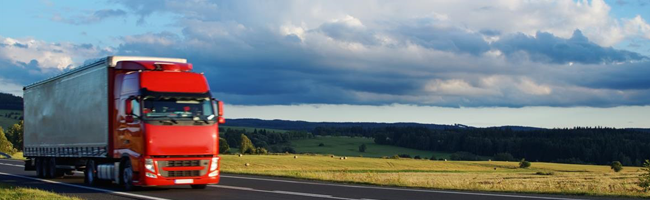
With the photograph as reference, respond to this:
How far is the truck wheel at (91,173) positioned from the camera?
951 inches

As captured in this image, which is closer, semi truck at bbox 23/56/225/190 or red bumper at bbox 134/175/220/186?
red bumper at bbox 134/175/220/186

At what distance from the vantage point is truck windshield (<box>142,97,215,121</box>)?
2052 cm

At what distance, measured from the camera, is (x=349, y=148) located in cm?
15612

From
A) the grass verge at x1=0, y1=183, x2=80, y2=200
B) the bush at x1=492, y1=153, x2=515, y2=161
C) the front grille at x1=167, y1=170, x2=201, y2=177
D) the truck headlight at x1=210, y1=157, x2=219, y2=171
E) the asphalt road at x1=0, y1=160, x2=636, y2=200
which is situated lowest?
the bush at x1=492, y1=153, x2=515, y2=161

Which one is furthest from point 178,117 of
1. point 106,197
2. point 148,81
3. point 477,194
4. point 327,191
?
point 477,194

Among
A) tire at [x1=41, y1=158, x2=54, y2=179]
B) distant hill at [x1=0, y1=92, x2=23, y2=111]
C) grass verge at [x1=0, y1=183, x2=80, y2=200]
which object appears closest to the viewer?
grass verge at [x1=0, y1=183, x2=80, y2=200]

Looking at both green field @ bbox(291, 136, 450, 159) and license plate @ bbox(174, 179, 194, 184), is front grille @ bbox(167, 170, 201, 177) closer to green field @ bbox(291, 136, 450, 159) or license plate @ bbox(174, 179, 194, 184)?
license plate @ bbox(174, 179, 194, 184)

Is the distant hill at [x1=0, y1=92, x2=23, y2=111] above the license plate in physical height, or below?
above

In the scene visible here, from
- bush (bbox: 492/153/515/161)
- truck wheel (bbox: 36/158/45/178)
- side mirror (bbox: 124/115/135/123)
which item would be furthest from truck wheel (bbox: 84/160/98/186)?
bush (bbox: 492/153/515/161)

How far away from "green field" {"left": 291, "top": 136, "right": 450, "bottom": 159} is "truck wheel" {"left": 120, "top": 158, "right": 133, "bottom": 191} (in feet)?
380

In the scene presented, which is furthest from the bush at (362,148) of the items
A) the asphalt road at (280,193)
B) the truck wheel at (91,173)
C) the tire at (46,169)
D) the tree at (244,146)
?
the asphalt road at (280,193)

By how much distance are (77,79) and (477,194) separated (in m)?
13.9

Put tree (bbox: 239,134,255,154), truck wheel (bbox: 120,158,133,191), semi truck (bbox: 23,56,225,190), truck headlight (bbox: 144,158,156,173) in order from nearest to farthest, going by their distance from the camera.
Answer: truck headlight (bbox: 144,158,156,173) < semi truck (bbox: 23,56,225,190) < truck wheel (bbox: 120,158,133,191) < tree (bbox: 239,134,255,154)

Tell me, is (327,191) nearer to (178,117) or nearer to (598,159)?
(178,117)
